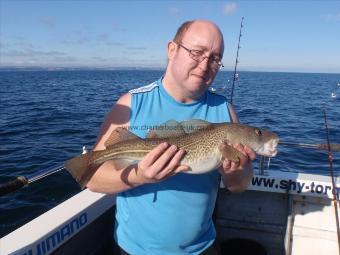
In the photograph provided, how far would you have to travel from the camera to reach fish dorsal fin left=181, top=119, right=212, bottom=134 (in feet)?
10.6

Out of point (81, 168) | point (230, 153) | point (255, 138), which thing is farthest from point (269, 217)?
point (81, 168)

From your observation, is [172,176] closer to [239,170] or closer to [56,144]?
[239,170]

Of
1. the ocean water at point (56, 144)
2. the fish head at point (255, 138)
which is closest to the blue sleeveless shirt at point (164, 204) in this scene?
the fish head at point (255, 138)

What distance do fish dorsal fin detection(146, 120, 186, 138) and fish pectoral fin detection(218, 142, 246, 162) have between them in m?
0.39

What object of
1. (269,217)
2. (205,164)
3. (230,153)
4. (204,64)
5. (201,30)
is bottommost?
(269,217)

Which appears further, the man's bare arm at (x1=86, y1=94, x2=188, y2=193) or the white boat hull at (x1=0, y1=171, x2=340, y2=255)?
the white boat hull at (x1=0, y1=171, x2=340, y2=255)

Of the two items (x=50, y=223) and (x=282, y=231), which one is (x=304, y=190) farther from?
(x=50, y=223)

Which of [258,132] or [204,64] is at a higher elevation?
[204,64]

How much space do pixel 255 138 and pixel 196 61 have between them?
1009 millimetres

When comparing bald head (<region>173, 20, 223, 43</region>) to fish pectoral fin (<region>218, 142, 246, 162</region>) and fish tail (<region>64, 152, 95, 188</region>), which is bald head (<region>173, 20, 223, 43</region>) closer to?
fish pectoral fin (<region>218, 142, 246, 162</region>)

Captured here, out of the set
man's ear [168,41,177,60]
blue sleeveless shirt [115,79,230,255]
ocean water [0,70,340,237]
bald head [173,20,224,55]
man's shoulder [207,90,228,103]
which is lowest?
ocean water [0,70,340,237]

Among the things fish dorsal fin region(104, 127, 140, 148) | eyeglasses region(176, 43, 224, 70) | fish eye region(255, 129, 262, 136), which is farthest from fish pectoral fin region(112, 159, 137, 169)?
fish eye region(255, 129, 262, 136)

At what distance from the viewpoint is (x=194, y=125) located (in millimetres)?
3238

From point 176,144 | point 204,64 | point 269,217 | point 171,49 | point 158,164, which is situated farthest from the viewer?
point 269,217
